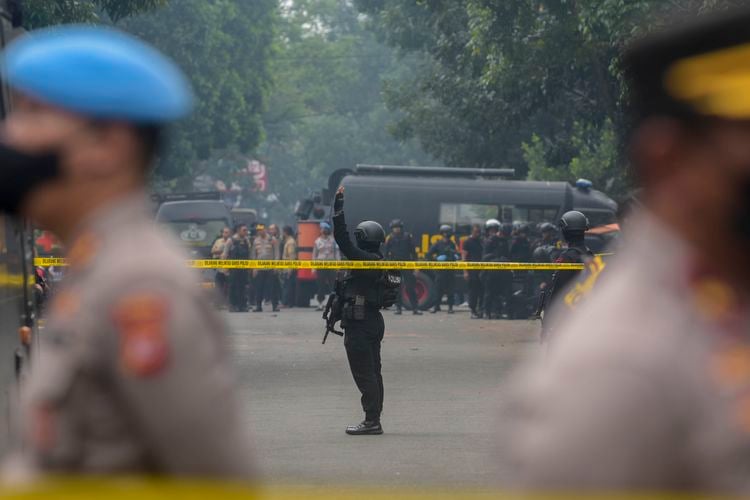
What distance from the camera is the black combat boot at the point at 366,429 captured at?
12086 mm

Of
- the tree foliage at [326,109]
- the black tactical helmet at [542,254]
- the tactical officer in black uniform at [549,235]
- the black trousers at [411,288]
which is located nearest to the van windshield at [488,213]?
the black trousers at [411,288]

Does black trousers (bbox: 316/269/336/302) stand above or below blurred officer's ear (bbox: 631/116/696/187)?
below

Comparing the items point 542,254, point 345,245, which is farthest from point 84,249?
point 542,254

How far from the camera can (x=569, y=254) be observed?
12.5 meters

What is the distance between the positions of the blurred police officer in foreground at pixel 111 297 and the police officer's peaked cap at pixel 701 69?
73 centimetres

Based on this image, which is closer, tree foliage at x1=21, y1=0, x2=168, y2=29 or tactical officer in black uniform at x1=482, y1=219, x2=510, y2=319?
tree foliage at x1=21, y1=0, x2=168, y2=29

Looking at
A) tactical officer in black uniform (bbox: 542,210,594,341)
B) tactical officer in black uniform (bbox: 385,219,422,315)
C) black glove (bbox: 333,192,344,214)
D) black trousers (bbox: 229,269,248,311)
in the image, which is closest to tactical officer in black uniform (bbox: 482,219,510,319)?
tactical officer in black uniform (bbox: 385,219,422,315)

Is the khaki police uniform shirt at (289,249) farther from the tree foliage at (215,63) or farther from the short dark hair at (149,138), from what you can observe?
the short dark hair at (149,138)

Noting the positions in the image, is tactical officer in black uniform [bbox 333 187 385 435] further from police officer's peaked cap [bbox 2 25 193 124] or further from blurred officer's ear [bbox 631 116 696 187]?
blurred officer's ear [bbox 631 116 696 187]

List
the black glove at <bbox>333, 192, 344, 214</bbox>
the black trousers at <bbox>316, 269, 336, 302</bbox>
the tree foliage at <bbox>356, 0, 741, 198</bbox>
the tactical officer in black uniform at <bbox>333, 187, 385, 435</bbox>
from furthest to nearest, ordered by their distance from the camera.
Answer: the black trousers at <bbox>316, 269, 336, 302</bbox> < the tree foliage at <bbox>356, 0, 741, 198</bbox> < the black glove at <bbox>333, 192, 344, 214</bbox> < the tactical officer in black uniform at <bbox>333, 187, 385, 435</bbox>

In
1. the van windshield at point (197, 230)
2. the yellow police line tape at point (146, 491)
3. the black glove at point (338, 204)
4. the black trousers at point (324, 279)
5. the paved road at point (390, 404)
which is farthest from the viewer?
the van windshield at point (197, 230)

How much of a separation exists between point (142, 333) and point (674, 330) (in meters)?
0.76

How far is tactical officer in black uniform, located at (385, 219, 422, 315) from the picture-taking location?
3153cm

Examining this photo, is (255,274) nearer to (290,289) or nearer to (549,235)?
(290,289)
